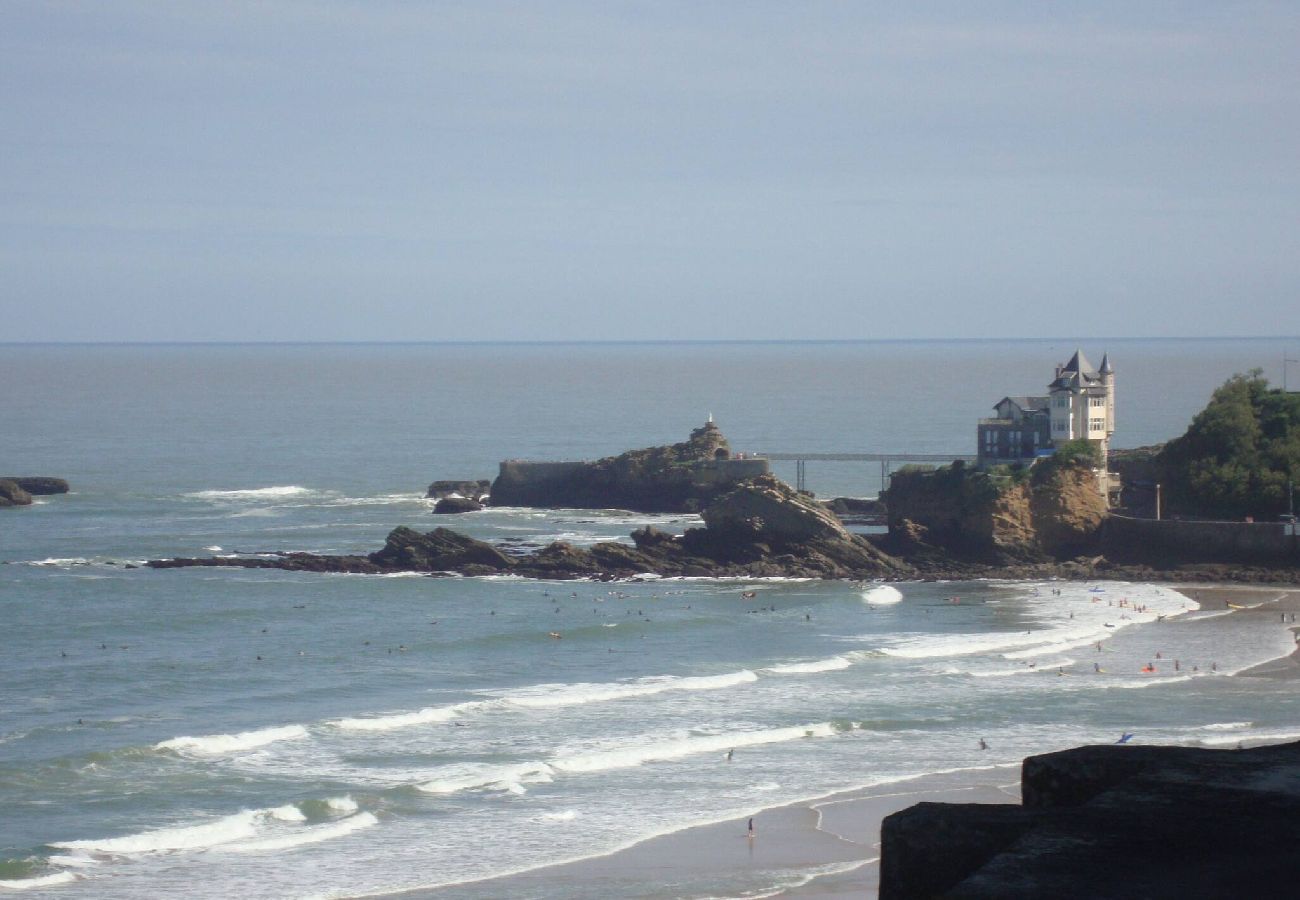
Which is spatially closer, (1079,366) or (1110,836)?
(1110,836)

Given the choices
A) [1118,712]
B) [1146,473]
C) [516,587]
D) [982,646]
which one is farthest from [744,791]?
[1146,473]

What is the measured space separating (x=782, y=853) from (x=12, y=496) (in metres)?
66.1

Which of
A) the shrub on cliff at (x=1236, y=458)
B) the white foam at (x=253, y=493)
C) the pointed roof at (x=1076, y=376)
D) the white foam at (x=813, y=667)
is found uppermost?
the pointed roof at (x=1076, y=376)

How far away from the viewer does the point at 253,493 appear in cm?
9012

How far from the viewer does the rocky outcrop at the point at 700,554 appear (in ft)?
198

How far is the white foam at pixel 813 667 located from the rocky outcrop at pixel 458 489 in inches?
1715

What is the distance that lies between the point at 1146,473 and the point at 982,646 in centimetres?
2442

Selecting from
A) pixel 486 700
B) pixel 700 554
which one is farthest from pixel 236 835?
pixel 700 554

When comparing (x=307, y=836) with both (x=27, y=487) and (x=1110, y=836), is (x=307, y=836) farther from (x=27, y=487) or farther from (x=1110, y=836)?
(x=27, y=487)

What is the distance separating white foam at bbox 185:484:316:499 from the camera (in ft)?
291

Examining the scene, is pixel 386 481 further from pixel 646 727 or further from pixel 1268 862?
pixel 1268 862

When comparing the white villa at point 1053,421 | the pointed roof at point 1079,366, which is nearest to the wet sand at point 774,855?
the white villa at point 1053,421

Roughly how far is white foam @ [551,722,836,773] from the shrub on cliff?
3006 cm

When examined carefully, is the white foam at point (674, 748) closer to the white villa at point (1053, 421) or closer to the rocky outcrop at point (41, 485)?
the white villa at point (1053, 421)
